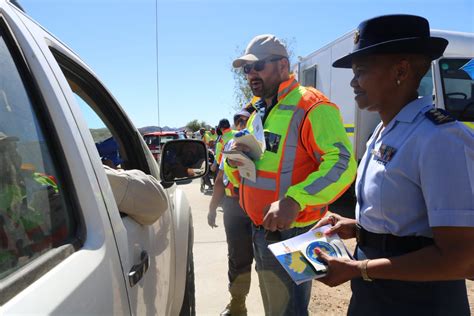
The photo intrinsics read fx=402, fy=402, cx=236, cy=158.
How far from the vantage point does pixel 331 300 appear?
141 inches

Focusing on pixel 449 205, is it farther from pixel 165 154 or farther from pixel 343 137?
pixel 165 154

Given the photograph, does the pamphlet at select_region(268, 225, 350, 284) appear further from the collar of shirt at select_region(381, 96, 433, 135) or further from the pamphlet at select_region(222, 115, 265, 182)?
the pamphlet at select_region(222, 115, 265, 182)

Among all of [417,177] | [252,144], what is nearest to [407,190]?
[417,177]

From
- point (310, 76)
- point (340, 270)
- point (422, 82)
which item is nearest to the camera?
point (340, 270)

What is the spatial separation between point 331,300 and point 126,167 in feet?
7.41

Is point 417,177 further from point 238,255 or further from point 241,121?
point 241,121

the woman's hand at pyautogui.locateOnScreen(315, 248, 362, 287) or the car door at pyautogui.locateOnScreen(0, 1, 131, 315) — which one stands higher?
the car door at pyautogui.locateOnScreen(0, 1, 131, 315)

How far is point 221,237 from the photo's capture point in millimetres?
5812

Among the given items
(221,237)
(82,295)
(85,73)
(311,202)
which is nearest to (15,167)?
(82,295)

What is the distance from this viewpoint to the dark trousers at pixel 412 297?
133 cm

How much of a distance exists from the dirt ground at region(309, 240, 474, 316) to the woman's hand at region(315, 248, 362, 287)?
2.18 meters

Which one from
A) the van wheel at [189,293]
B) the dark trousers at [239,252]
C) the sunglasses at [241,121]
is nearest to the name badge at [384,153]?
the van wheel at [189,293]

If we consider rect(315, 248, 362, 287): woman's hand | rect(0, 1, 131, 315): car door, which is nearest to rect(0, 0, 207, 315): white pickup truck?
rect(0, 1, 131, 315): car door

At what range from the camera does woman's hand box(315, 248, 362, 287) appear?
134cm
